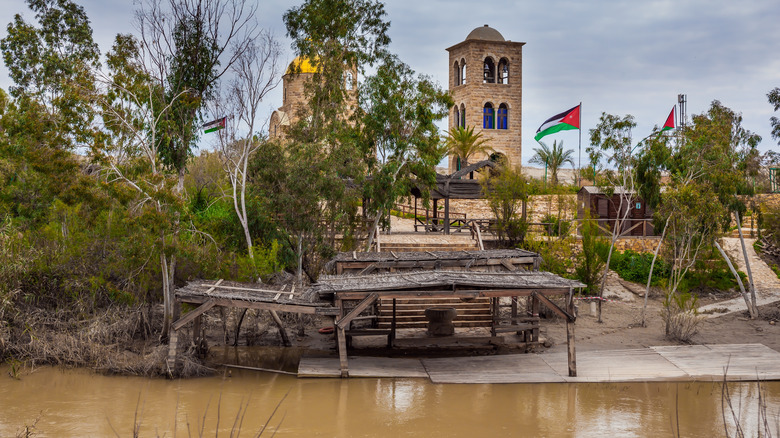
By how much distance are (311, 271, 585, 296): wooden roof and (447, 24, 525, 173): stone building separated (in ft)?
119

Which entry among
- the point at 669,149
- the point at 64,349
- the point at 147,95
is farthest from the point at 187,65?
the point at 669,149

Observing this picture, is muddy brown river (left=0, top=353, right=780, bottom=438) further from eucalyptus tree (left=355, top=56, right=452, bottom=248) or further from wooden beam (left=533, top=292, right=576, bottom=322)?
eucalyptus tree (left=355, top=56, right=452, bottom=248)

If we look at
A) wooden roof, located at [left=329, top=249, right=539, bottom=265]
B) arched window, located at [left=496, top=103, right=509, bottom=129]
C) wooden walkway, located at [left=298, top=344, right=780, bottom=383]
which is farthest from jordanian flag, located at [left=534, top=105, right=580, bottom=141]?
arched window, located at [left=496, top=103, right=509, bottom=129]

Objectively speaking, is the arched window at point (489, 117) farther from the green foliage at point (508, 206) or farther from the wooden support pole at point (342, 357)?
the wooden support pole at point (342, 357)

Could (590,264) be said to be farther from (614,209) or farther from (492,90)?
(492,90)

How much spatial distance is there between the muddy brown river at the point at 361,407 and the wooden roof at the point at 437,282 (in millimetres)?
1886

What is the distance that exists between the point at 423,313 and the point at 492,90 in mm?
35665

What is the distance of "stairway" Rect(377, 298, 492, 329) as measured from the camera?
17.8 m

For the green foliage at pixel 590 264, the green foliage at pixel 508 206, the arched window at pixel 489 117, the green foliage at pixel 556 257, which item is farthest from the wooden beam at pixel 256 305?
the arched window at pixel 489 117

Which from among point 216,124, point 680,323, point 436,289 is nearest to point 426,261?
point 436,289

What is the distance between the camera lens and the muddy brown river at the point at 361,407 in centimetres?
1118

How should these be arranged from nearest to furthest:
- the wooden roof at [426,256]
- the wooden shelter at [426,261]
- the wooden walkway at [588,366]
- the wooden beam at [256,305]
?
the wooden beam at [256,305] < the wooden walkway at [588,366] < the wooden shelter at [426,261] < the wooden roof at [426,256]

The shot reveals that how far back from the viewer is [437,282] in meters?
13.8

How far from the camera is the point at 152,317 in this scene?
693 inches
